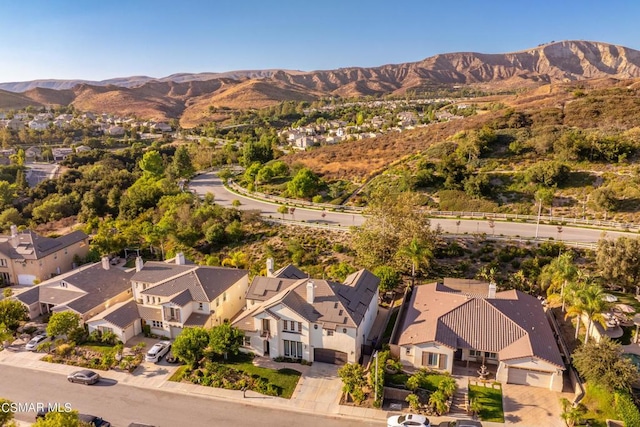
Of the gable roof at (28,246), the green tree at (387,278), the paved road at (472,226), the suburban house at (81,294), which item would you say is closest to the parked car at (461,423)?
the green tree at (387,278)

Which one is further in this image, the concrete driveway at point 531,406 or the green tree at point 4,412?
the concrete driveway at point 531,406

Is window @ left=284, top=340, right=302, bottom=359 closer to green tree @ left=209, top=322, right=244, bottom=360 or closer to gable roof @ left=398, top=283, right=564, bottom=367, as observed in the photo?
green tree @ left=209, top=322, right=244, bottom=360

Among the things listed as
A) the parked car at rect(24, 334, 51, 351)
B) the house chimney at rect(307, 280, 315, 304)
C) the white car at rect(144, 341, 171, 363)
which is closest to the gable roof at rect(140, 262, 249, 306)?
the white car at rect(144, 341, 171, 363)

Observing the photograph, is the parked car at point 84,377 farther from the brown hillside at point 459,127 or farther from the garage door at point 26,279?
the brown hillside at point 459,127

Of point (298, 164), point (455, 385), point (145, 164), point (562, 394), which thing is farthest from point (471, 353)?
point (145, 164)

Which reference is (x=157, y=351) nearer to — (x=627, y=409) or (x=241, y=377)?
(x=241, y=377)

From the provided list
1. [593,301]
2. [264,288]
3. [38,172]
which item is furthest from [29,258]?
[38,172]
